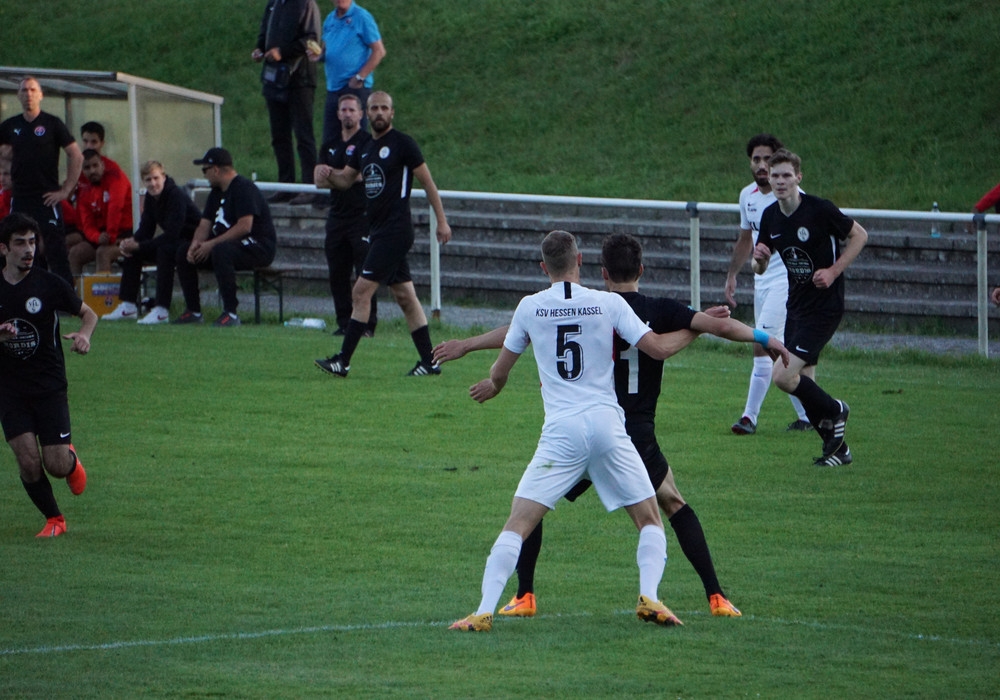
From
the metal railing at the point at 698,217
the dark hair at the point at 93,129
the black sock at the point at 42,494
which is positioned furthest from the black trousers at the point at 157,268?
the black sock at the point at 42,494

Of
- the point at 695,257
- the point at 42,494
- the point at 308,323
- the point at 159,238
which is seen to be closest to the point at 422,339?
the point at 695,257

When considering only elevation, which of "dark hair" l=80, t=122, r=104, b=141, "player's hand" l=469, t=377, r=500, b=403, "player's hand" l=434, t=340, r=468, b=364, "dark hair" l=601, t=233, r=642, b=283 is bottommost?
"player's hand" l=469, t=377, r=500, b=403

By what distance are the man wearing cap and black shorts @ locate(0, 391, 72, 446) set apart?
25.7ft

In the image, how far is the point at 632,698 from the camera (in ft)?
17.1

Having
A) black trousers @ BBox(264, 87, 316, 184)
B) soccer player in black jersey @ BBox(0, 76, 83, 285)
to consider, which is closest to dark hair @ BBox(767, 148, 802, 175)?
soccer player in black jersey @ BBox(0, 76, 83, 285)

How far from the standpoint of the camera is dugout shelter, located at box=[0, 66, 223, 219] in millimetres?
18203

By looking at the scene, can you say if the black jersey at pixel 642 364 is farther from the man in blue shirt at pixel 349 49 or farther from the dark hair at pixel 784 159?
the man in blue shirt at pixel 349 49

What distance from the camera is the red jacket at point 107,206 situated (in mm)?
17172

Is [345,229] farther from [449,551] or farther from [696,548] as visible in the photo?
[696,548]

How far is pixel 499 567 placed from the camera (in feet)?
19.4

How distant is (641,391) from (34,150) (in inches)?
428

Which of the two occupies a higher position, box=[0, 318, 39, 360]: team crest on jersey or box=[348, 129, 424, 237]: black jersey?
box=[348, 129, 424, 237]: black jersey

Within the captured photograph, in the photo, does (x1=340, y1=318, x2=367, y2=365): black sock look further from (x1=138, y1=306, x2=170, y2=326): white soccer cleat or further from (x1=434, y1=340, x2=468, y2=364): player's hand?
(x1=434, y1=340, x2=468, y2=364): player's hand

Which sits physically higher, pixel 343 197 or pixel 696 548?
pixel 343 197
